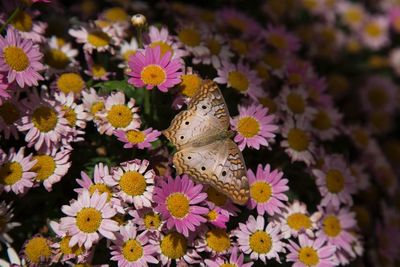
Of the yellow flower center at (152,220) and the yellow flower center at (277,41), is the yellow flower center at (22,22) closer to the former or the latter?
the yellow flower center at (152,220)

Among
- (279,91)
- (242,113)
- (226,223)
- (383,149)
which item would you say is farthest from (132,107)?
(383,149)

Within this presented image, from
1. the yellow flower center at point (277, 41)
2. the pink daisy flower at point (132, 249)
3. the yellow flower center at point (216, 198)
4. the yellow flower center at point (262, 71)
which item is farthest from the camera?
the yellow flower center at point (277, 41)

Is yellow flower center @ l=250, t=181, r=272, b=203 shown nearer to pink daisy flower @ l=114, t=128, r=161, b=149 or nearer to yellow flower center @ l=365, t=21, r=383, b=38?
pink daisy flower @ l=114, t=128, r=161, b=149

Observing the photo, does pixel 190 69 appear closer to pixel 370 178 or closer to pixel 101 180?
pixel 101 180

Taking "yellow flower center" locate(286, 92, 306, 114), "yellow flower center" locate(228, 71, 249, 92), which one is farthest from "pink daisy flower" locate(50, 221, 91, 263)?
"yellow flower center" locate(286, 92, 306, 114)

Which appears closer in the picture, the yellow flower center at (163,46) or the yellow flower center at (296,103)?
the yellow flower center at (163,46)

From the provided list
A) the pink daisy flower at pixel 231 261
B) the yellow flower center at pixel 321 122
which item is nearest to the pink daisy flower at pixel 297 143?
the yellow flower center at pixel 321 122

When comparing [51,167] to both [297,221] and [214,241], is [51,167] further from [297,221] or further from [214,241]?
[297,221]
